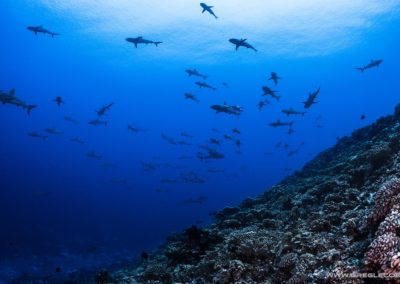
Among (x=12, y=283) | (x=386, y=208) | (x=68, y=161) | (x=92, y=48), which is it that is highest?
(x=68, y=161)

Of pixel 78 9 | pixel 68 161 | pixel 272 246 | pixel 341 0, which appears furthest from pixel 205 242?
pixel 68 161

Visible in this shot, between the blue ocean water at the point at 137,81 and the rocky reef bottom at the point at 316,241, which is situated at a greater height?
the blue ocean water at the point at 137,81

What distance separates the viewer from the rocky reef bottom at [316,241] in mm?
4562

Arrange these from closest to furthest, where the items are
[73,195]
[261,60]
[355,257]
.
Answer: [355,257] → [261,60] → [73,195]

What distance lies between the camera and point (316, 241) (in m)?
6.32

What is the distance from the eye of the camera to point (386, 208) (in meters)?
5.43

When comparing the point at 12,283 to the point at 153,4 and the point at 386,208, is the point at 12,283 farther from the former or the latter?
the point at 153,4

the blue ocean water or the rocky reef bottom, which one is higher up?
the blue ocean water

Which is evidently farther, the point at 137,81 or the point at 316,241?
the point at 137,81

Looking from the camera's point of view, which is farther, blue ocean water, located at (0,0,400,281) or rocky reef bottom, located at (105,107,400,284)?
blue ocean water, located at (0,0,400,281)

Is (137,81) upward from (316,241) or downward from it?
upward

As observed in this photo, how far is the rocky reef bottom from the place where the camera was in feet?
15.0

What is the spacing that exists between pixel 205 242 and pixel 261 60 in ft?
177

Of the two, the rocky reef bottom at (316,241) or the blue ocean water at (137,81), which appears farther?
the blue ocean water at (137,81)
